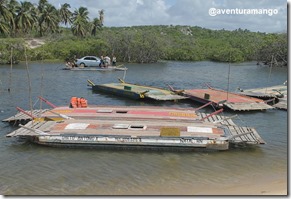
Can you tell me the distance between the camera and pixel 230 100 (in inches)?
851

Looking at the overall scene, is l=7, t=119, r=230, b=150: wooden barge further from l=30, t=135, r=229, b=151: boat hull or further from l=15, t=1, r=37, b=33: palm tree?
l=15, t=1, r=37, b=33: palm tree

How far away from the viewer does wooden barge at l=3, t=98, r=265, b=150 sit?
43.0 ft

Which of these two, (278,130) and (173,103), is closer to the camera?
(278,130)

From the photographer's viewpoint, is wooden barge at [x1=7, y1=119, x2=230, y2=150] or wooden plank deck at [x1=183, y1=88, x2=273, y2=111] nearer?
wooden barge at [x1=7, y1=119, x2=230, y2=150]

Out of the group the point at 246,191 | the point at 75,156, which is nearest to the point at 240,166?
the point at 246,191

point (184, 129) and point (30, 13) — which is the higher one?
point (30, 13)

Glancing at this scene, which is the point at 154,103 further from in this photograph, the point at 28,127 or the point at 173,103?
the point at 28,127

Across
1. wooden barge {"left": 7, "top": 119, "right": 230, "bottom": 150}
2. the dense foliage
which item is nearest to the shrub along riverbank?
the dense foliage

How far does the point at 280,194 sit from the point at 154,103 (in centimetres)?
1482

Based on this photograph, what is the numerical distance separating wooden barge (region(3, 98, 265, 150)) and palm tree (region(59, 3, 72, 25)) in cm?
6594

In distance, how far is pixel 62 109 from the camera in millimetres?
17609

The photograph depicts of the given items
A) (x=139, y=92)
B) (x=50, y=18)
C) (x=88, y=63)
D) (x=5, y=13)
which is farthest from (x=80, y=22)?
(x=139, y=92)

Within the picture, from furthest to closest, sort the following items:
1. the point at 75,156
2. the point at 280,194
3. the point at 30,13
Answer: the point at 30,13
the point at 75,156
the point at 280,194

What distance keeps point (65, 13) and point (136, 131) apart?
70119 mm
